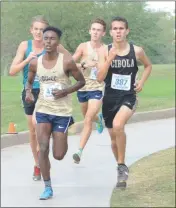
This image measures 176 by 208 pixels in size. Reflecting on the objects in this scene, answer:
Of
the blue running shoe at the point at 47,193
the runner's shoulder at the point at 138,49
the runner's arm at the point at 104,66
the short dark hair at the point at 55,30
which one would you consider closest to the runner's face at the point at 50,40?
the short dark hair at the point at 55,30

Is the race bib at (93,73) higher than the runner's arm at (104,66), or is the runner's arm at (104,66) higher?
the runner's arm at (104,66)

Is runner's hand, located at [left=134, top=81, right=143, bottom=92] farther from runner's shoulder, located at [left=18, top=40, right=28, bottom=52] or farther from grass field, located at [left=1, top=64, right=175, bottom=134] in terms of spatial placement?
runner's shoulder, located at [left=18, top=40, right=28, bottom=52]

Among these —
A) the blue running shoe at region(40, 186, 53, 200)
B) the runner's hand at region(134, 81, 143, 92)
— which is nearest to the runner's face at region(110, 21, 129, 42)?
the runner's hand at region(134, 81, 143, 92)

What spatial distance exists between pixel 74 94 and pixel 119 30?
4646mm

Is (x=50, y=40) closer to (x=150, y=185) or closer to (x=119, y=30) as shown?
(x=119, y=30)

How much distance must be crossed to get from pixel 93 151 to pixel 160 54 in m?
6.08

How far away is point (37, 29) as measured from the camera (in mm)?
4266

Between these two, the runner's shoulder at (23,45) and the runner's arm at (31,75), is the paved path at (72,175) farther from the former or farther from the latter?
the runner's shoulder at (23,45)

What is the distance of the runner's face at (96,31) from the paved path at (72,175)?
2.47 m

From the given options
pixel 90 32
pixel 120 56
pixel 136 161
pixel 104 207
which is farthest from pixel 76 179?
pixel 90 32

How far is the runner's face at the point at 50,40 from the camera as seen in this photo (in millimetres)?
4395

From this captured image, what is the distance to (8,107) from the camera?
10.6 metres

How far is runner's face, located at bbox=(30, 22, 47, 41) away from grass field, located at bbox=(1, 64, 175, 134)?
949mm

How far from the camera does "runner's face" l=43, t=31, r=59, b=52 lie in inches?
173
